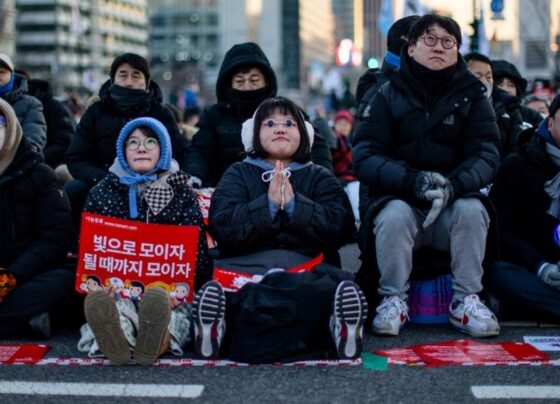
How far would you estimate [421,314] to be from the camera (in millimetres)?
5961

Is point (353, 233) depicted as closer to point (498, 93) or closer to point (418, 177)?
point (418, 177)

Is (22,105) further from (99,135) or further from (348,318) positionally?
(348,318)

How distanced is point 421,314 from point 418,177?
33.7 inches

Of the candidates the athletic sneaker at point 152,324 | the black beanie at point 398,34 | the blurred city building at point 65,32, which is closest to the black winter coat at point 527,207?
the black beanie at point 398,34

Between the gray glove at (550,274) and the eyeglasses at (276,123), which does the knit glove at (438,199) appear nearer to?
the gray glove at (550,274)

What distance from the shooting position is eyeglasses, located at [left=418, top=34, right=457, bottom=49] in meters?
5.85

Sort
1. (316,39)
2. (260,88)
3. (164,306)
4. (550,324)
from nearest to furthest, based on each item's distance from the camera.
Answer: (164,306) → (550,324) → (260,88) → (316,39)

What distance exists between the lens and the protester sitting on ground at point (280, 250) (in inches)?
193

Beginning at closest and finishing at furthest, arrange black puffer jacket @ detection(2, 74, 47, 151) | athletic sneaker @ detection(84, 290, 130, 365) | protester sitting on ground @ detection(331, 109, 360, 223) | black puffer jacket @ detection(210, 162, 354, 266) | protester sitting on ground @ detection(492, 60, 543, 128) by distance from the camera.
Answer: athletic sneaker @ detection(84, 290, 130, 365)
black puffer jacket @ detection(210, 162, 354, 266)
black puffer jacket @ detection(2, 74, 47, 151)
protester sitting on ground @ detection(492, 60, 543, 128)
protester sitting on ground @ detection(331, 109, 360, 223)

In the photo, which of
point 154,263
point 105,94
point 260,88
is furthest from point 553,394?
point 105,94

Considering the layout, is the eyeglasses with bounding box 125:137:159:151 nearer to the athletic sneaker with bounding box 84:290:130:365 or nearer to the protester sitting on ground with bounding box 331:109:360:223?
the athletic sneaker with bounding box 84:290:130:365

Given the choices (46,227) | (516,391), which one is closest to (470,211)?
(516,391)

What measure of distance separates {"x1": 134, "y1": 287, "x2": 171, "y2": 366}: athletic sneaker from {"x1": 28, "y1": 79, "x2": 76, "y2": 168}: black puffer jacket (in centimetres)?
455

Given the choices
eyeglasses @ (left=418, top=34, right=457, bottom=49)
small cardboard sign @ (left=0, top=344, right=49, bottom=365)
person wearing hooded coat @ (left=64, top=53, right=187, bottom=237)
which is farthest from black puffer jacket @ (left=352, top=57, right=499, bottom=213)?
person wearing hooded coat @ (left=64, top=53, right=187, bottom=237)
